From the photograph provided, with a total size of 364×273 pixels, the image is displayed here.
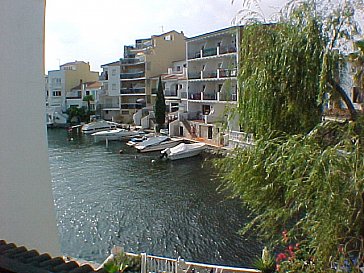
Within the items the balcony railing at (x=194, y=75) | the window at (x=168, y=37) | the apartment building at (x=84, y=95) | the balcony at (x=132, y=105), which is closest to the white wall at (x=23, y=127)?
the balcony railing at (x=194, y=75)

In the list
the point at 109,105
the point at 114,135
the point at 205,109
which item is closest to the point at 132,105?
the point at 109,105

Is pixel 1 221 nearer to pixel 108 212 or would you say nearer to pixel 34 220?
pixel 34 220

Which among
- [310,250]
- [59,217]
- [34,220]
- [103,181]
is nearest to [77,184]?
[103,181]

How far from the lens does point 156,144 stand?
88.2 feet

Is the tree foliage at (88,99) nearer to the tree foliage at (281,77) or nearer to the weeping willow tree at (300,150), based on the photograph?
the weeping willow tree at (300,150)

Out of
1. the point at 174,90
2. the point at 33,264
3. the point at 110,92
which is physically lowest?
the point at 33,264

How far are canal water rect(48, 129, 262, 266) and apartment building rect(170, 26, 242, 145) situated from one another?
542cm

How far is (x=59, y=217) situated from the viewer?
45.5ft

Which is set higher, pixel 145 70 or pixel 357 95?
pixel 145 70

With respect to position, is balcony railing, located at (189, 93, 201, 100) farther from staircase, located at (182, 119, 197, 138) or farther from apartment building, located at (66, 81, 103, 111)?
apartment building, located at (66, 81, 103, 111)

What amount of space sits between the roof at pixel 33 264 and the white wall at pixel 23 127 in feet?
6.38

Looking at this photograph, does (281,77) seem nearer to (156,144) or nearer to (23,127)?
(23,127)

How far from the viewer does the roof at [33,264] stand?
6.50ft

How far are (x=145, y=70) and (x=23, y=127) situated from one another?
36.0 meters
